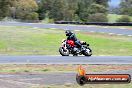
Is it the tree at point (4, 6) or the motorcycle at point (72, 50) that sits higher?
the tree at point (4, 6)

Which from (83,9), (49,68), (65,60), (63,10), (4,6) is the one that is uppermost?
(4,6)

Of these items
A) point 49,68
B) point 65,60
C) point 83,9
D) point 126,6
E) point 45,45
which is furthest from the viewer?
point 126,6

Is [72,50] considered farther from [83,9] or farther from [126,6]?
[126,6]

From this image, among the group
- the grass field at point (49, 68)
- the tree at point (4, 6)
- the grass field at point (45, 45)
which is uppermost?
the tree at point (4, 6)

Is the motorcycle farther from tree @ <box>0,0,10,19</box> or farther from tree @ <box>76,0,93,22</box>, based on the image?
tree @ <box>76,0,93,22</box>

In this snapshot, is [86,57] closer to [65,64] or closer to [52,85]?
[65,64]

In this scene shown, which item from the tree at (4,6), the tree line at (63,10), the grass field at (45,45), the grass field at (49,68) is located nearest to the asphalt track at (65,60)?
the grass field at (49,68)

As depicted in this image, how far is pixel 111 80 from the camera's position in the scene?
385 inches

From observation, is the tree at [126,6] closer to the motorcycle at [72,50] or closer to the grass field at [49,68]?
the motorcycle at [72,50]

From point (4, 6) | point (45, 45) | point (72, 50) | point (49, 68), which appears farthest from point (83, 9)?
point (49, 68)

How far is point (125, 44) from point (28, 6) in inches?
2250

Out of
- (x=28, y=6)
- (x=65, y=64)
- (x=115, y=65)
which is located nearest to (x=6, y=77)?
(x=65, y=64)

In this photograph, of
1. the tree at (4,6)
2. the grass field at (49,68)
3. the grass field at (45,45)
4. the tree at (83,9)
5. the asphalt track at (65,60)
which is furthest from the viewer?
the tree at (83,9)

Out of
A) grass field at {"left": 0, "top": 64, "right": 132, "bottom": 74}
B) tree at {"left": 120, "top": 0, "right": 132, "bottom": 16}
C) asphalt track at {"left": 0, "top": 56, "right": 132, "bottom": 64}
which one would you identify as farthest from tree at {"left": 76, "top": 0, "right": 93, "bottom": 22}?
Result: grass field at {"left": 0, "top": 64, "right": 132, "bottom": 74}
